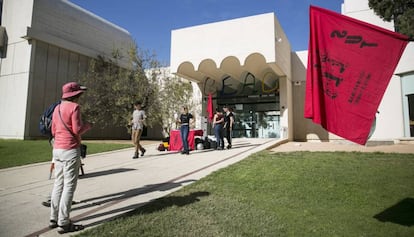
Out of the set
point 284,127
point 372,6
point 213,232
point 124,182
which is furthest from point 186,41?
point 213,232

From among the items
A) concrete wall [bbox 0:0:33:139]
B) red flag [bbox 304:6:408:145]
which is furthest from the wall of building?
concrete wall [bbox 0:0:33:139]

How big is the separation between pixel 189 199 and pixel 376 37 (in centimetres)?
317

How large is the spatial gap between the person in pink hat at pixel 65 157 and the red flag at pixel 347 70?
277 centimetres

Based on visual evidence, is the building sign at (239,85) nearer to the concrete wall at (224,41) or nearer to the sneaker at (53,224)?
the concrete wall at (224,41)

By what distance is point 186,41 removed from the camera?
1647cm

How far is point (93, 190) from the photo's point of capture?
178 inches

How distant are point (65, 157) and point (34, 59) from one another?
18.5 metres

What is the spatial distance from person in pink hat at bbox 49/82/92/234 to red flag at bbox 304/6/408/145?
9.09 feet

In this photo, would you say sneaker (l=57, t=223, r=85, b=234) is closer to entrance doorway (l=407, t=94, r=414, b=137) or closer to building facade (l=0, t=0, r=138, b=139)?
building facade (l=0, t=0, r=138, b=139)

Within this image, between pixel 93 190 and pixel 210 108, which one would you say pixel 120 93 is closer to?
pixel 210 108

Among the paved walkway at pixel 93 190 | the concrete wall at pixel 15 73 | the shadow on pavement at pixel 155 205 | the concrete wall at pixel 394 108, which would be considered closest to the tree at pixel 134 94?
the concrete wall at pixel 15 73

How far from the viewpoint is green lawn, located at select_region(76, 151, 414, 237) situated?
9.02 ft

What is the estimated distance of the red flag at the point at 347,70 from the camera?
2641 millimetres

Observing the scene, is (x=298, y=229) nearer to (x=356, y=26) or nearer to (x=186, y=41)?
(x=356, y=26)
